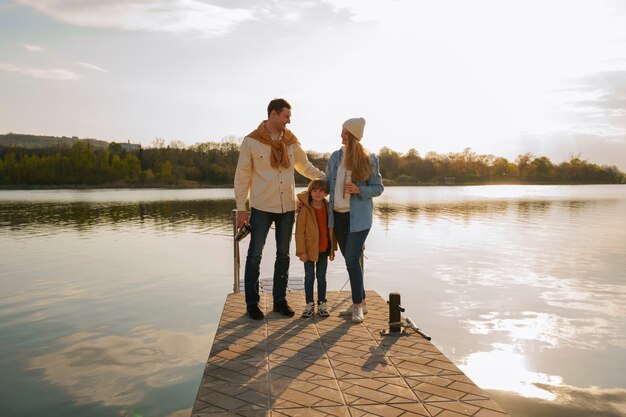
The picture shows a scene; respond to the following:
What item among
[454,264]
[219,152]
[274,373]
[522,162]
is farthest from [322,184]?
[522,162]

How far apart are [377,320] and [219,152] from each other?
116 m

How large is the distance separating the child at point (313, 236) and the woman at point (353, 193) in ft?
0.44

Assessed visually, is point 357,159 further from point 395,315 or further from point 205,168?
point 205,168

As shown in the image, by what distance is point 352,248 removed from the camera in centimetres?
591

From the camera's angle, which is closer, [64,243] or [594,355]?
[594,355]

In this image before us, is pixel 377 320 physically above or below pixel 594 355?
above

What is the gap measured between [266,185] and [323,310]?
1.57 meters

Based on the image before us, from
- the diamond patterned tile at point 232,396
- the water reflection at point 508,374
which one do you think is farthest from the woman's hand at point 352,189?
the water reflection at point 508,374

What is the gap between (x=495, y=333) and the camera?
27.5ft

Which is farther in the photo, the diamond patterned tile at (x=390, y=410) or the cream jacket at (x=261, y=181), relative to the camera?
the cream jacket at (x=261, y=181)

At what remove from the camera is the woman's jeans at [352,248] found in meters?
5.90

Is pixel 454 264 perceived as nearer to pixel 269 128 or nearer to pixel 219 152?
pixel 269 128

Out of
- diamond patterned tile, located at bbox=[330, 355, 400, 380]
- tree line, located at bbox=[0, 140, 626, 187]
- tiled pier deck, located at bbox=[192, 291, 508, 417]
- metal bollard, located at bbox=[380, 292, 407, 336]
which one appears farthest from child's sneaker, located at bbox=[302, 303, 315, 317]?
tree line, located at bbox=[0, 140, 626, 187]

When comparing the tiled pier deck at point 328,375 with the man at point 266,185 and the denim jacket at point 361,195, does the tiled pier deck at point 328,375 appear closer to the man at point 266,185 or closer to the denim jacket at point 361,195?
the man at point 266,185
